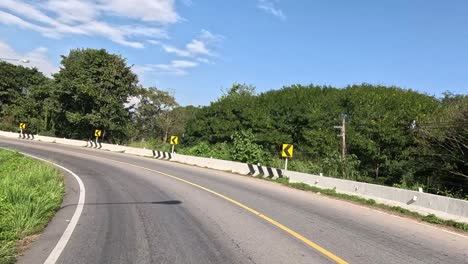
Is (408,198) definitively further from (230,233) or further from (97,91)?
(97,91)

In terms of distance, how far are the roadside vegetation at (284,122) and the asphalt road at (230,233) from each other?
10947 mm

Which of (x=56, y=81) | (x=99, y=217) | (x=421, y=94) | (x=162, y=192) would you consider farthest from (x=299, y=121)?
(x=56, y=81)

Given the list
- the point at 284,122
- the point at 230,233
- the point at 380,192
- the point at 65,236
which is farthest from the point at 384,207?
the point at 284,122

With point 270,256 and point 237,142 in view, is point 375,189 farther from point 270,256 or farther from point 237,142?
point 237,142

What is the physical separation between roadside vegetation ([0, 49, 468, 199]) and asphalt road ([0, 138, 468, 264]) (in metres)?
10.9

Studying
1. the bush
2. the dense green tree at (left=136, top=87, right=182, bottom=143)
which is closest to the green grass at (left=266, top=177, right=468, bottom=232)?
the bush

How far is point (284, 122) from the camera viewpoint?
46281mm

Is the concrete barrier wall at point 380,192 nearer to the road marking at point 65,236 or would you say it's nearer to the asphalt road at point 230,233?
the asphalt road at point 230,233

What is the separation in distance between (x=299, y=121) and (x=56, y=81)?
4306 centimetres

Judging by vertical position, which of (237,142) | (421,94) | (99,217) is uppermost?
(421,94)

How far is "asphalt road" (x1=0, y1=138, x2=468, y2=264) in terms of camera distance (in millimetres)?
7309

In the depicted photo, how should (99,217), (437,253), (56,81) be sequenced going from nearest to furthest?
(437,253)
(99,217)
(56,81)

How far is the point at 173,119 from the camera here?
8556 cm

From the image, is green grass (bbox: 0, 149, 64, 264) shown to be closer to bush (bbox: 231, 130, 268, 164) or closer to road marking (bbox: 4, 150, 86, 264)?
road marking (bbox: 4, 150, 86, 264)
